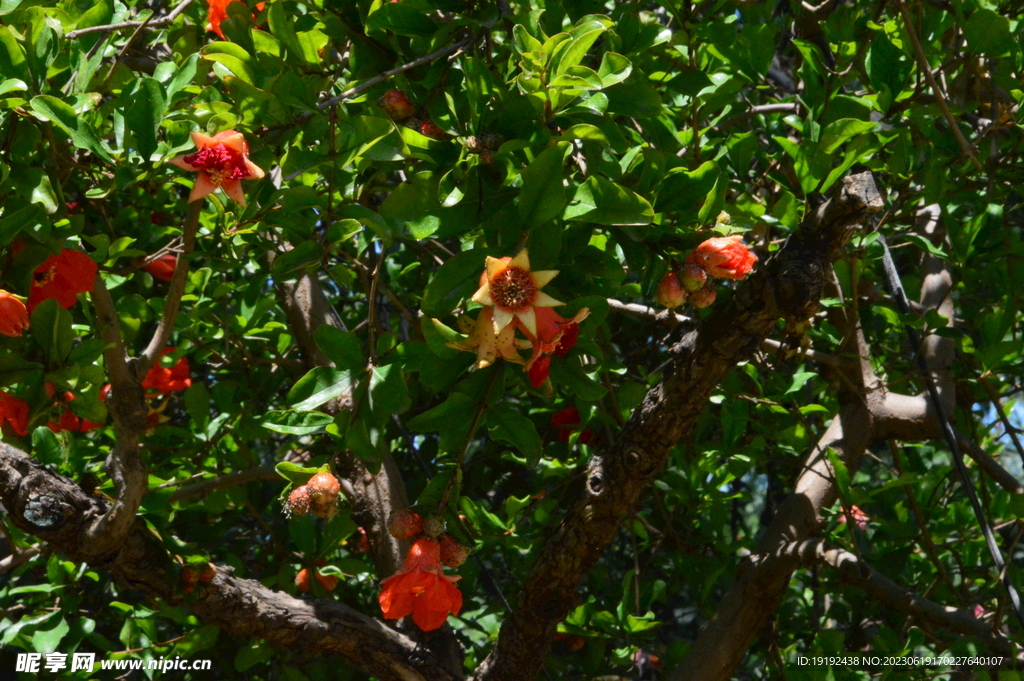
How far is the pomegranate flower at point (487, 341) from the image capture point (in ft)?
3.14

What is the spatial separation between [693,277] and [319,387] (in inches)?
21.6

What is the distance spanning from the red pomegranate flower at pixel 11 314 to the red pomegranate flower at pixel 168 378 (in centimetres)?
74

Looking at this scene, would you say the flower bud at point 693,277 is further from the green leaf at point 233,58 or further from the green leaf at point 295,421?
the green leaf at point 233,58

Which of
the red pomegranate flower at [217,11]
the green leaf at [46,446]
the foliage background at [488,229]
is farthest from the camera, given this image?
the green leaf at [46,446]

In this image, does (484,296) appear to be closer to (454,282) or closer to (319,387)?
(454,282)

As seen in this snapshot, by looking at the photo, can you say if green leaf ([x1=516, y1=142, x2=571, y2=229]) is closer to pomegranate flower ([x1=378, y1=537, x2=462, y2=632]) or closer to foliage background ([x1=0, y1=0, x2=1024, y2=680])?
foliage background ([x1=0, y1=0, x2=1024, y2=680])

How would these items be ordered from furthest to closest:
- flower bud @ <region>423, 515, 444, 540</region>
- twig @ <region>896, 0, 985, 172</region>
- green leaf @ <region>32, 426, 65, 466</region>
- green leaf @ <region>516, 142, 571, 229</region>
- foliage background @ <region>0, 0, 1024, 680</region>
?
green leaf @ <region>32, 426, 65, 466</region>
twig @ <region>896, 0, 985, 172</region>
flower bud @ <region>423, 515, 444, 540</region>
foliage background @ <region>0, 0, 1024, 680</region>
green leaf @ <region>516, 142, 571, 229</region>

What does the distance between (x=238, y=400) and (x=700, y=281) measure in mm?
1354

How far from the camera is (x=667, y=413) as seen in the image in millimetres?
1437

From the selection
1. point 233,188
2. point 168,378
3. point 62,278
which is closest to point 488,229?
point 233,188

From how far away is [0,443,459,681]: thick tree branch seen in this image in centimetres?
150

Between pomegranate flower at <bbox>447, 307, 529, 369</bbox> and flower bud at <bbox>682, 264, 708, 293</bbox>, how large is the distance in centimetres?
28

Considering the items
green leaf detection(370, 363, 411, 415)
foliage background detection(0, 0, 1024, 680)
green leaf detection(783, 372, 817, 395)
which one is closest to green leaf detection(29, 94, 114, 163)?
foliage background detection(0, 0, 1024, 680)

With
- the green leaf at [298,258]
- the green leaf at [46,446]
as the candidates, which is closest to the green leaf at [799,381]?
the green leaf at [298,258]
